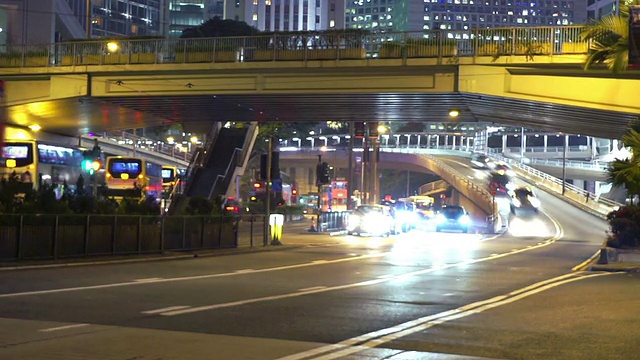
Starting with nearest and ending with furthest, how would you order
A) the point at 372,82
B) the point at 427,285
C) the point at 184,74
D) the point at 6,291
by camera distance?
the point at 6,291 → the point at 427,285 → the point at 372,82 → the point at 184,74

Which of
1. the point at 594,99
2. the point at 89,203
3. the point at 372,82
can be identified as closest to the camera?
the point at 89,203

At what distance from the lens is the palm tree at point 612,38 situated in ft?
90.7

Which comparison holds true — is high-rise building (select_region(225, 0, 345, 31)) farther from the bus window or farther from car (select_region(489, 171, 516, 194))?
the bus window

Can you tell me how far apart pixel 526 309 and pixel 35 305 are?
8.78 m

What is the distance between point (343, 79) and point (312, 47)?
228cm

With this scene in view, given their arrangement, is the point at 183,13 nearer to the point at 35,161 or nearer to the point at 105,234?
the point at 35,161

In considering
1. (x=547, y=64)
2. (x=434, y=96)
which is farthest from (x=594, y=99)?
(x=434, y=96)

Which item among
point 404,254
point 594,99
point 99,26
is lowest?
point 404,254

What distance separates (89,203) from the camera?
26.6 meters

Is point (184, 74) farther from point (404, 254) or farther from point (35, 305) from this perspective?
point (35, 305)

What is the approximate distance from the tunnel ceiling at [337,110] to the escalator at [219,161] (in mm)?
6178

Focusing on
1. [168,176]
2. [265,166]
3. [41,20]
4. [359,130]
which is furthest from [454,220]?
[41,20]

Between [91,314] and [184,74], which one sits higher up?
[184,74]

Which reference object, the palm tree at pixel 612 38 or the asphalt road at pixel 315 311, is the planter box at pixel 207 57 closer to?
the asphalt road at pixel 315 311
